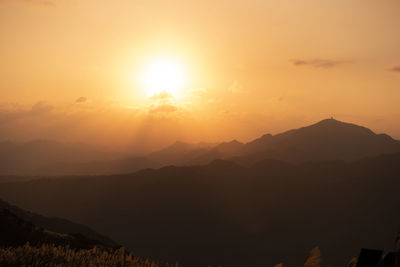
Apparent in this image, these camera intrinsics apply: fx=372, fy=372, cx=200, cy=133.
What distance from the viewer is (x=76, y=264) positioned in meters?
9.33

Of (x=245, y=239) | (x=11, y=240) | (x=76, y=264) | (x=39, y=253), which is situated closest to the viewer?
(x=76, y=264)

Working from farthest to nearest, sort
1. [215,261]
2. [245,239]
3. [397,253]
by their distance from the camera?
1. [245,239]
2. [215,261]
3. [397,253]

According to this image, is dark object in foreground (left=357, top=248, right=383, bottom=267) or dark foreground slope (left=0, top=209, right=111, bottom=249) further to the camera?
dark foreground slope (left=0, top=209, right=111, bottom=249)

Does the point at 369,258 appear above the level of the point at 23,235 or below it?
above

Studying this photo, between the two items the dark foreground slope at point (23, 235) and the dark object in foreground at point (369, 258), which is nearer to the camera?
the dark object in foreground at point (369, 258)

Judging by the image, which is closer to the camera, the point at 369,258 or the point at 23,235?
the point at 369,258

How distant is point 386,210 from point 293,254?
2440 inches

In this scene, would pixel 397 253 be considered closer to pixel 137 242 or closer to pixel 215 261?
pixel 215 261

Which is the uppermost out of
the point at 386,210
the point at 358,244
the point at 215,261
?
the point at 386,210

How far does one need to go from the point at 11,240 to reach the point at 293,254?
141m

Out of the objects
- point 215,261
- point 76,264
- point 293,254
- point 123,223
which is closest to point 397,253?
point 76,264

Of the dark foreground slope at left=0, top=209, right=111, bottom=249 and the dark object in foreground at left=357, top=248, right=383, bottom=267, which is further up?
the dark object in foreground at left=357, top=248, right=383, bottom=267

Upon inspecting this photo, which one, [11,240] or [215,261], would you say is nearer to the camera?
[11,240]

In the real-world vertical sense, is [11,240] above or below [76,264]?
below
